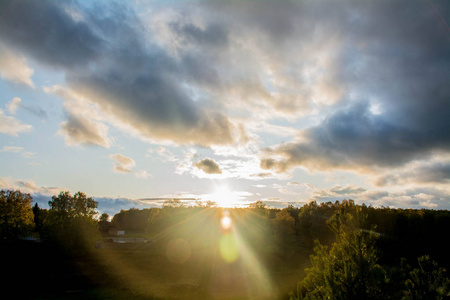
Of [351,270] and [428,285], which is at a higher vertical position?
[351,270]

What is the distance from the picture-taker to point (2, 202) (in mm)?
Answer: 61719

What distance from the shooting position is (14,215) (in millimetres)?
62312

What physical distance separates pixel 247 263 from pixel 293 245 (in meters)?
16.2

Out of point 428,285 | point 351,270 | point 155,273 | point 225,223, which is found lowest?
point 155,273

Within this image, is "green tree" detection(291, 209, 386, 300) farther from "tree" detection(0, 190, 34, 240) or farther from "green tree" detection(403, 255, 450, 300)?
"tree" detection(0, 190, 34, 240)

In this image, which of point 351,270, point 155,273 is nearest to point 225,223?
point 155,273

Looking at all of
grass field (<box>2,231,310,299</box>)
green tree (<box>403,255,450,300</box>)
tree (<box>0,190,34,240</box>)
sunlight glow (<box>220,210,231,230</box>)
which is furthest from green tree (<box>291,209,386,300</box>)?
tree (<box>0,190,34,240</box>)

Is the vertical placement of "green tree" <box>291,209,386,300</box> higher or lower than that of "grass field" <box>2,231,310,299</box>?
higher

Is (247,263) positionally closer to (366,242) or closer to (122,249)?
(122,249)

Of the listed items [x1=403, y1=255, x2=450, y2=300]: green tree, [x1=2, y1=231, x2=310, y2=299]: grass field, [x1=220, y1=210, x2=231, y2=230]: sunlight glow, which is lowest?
[x1=2, y1=231, x2=310, y2=299]: grass field

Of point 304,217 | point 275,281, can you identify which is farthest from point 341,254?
point 304,217

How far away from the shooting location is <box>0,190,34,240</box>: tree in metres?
60.8

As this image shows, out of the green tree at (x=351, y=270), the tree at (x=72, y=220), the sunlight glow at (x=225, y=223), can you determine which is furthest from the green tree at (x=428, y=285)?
the tree at (x=72, y=220)

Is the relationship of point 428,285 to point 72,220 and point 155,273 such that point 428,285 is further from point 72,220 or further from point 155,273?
point 72,220
